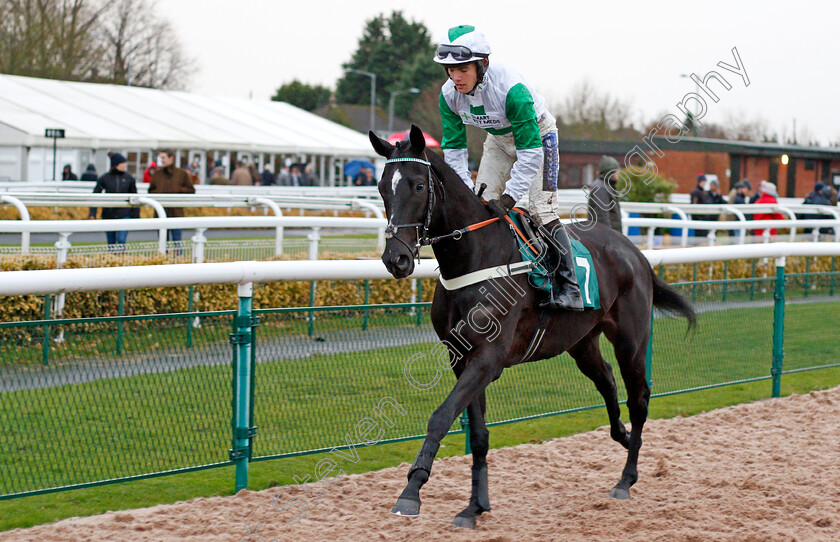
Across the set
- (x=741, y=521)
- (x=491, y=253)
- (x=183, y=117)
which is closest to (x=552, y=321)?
(x=491, y=253)

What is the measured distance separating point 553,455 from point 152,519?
2.41 metres

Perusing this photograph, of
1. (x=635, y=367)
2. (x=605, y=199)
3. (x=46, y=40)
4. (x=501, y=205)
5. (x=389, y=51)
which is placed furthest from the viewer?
(x=389, y=51)

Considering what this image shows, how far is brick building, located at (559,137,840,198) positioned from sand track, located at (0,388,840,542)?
63.4 ft

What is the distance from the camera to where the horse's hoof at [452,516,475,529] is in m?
4.09

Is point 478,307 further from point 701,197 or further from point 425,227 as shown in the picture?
point 701,197

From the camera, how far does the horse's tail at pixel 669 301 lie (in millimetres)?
5586

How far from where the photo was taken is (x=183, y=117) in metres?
29.8

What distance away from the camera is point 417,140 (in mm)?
3750

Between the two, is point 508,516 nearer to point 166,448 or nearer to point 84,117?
point 166,448

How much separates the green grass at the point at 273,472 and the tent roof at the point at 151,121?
20.5m

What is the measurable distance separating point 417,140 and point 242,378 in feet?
4.91

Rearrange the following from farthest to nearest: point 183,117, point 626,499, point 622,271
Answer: point 183,117 → point 622,271 → point 626,499

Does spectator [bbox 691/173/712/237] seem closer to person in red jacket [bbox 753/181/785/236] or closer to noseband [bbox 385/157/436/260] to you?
person in red jacket [bbox 753/181/785/236]

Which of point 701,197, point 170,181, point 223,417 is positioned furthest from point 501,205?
point 701,197
